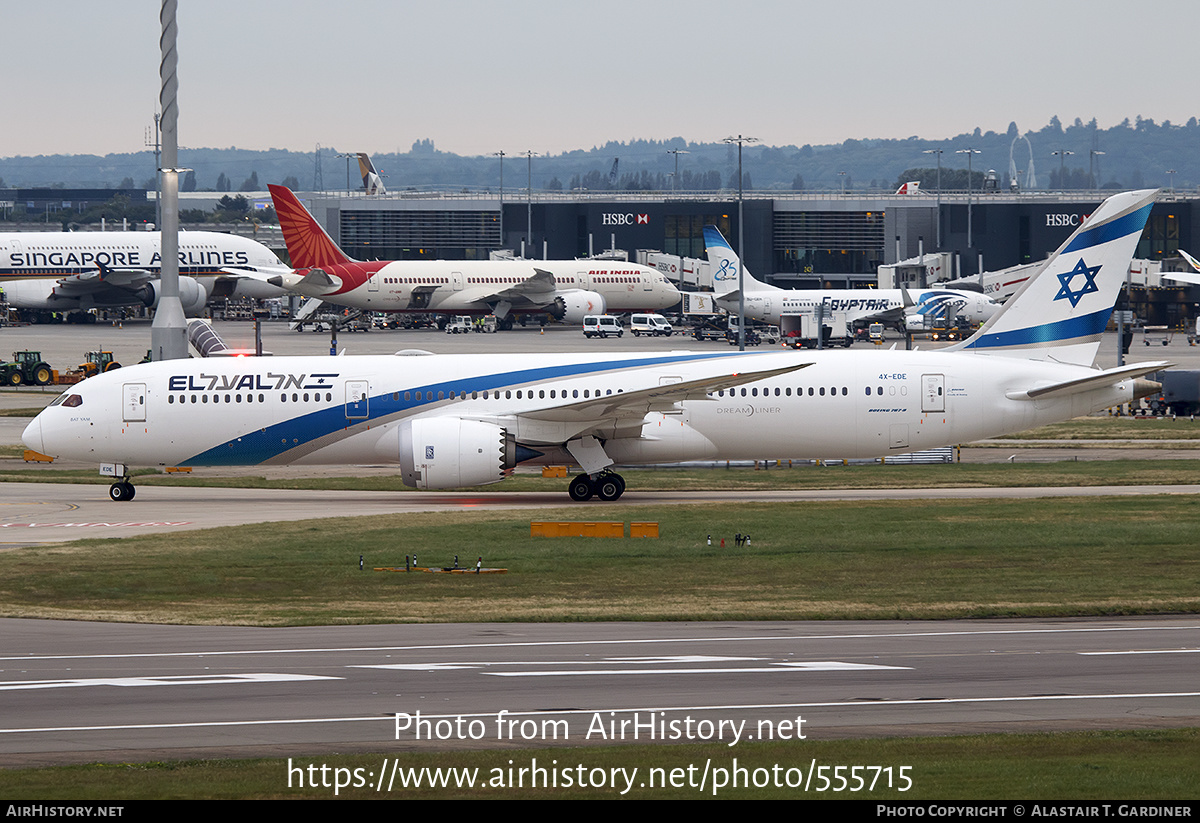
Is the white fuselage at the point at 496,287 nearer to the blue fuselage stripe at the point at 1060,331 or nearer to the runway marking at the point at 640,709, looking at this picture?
the blue fuselage stripe at the point at 1060,331

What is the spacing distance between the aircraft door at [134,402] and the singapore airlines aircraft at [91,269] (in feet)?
221

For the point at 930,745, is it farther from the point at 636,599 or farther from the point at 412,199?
the point at 412,199

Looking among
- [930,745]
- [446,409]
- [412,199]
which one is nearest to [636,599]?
[930,745]

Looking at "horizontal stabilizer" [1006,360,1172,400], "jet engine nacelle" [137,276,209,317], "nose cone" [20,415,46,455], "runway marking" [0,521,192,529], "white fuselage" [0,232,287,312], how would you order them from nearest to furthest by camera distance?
1. "runway marking" [0,521,192,529]
2. "horizontal stabilizer" [1006,360,1172,400]
3. "nose cone" [20,415,46,455]
4. "jet engine nacelle" [137,276,209,317]
5. "white fuselage" [0,232,287,312]

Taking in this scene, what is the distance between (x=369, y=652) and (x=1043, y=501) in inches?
879

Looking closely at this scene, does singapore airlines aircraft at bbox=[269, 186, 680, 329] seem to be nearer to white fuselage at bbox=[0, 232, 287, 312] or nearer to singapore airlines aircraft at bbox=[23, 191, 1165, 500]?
white fuselage at bbox=[0, 232, 287, 312]

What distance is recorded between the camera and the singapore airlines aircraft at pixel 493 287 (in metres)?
106

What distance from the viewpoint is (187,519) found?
1395 inches

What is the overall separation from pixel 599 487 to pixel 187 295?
71922 millimetres

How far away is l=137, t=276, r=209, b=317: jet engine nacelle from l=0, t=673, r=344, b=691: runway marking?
287ft

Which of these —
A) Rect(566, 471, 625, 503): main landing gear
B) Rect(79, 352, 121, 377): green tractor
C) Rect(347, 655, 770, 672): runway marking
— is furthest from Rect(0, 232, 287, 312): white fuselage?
Rect(347, 655, 770, 672): runway marking

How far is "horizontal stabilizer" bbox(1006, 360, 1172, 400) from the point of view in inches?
1463

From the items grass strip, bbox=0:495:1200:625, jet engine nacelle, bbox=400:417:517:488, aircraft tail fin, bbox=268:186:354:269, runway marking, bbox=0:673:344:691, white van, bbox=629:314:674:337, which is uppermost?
aircraft tail fin, bbox=268:186:354:269

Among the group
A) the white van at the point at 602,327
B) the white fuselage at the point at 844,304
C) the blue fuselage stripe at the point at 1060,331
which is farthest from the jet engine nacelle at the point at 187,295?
the blue fuselage stripe at the point at 1060,331
